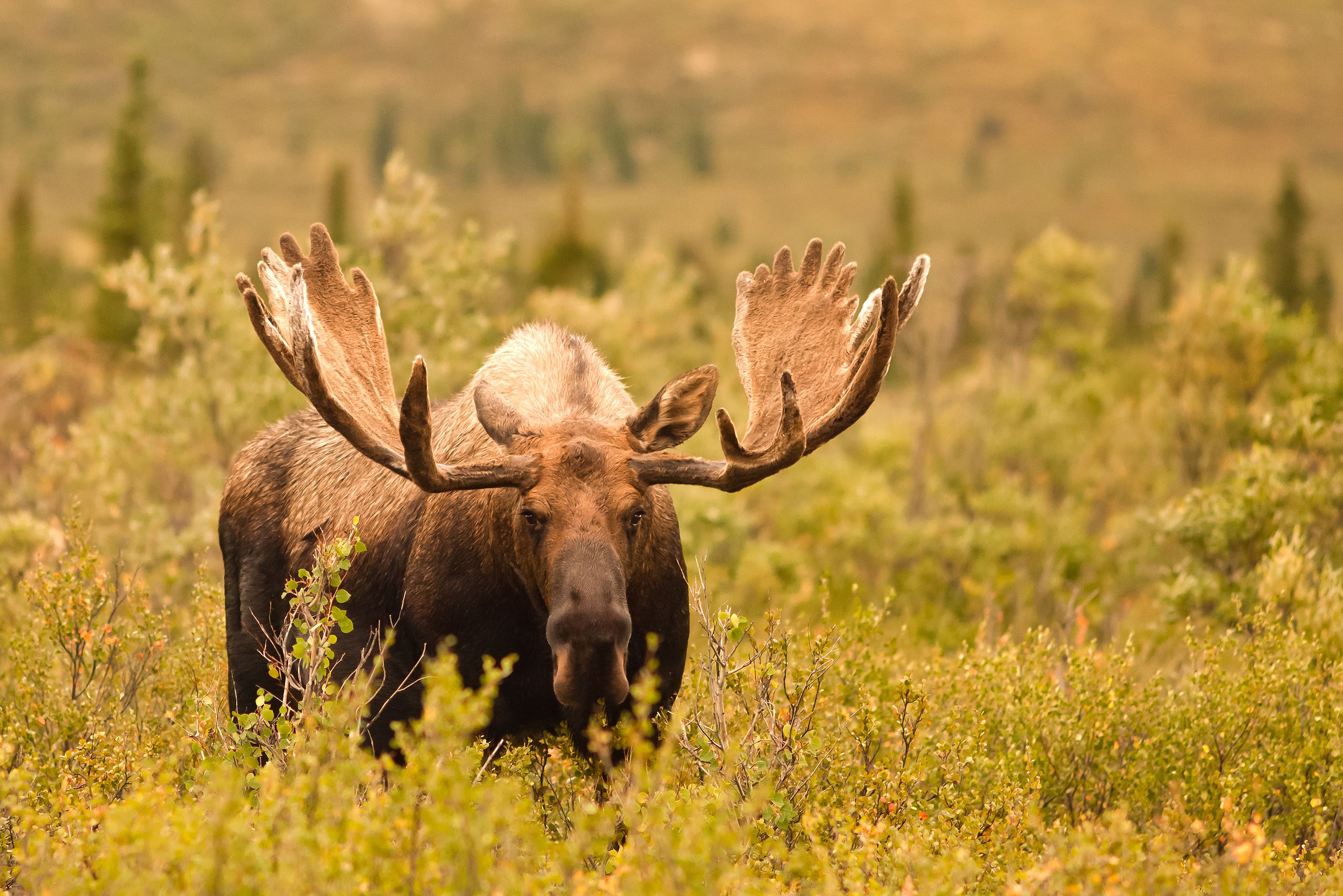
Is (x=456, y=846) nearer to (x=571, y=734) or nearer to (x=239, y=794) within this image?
(x=239, y=794)

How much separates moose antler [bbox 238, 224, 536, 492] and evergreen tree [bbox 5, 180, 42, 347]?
2024 inches

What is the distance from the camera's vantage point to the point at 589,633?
4.72 metres

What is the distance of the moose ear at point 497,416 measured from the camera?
5.70 meters

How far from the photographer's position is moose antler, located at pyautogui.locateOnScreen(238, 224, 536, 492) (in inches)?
209

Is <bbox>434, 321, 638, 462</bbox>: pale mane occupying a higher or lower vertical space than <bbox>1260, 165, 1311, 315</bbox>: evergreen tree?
higher

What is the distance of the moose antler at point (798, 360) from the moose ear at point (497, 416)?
67 cm

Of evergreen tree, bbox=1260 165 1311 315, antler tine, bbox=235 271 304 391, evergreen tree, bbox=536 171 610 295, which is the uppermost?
antler tine, bbox=235 271 304 391

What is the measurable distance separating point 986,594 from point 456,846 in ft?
32.2

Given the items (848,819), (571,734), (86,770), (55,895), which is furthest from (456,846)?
(86,770)

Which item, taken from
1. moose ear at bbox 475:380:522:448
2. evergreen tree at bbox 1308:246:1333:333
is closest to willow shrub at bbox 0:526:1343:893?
moose ear at bbox 475:380:522:448

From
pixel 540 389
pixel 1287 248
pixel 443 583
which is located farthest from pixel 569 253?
pixel 443 583

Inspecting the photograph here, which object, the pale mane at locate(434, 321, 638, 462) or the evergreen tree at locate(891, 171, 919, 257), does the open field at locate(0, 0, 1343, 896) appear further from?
the evergreen tree at locate(891, 171, 919, 257)

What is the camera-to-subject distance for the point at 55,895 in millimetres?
3363

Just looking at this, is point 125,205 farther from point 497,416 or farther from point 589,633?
point 589,633
